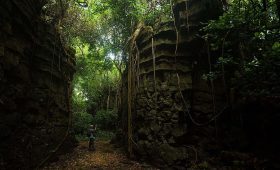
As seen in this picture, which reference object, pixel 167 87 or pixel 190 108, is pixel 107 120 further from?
pixel 190 108

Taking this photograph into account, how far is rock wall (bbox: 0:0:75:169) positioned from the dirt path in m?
0.66

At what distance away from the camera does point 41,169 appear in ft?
22.0

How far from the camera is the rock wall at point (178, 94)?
747cm

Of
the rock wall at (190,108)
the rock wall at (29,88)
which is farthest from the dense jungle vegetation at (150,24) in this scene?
the rock wall at (29,88)

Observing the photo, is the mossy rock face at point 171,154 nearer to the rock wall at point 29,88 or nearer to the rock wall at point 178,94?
the rock wall at point 178,94

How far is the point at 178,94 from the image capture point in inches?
312

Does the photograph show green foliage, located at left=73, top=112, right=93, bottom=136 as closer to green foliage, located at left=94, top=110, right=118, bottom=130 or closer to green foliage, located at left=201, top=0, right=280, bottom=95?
green foliage, located at left=94, top=110, right=118, bottom=130

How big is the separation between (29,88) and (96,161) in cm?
332

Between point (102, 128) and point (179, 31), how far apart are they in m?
10.5

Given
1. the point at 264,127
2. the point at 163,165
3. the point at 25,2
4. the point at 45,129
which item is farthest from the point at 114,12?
the point at 264,127

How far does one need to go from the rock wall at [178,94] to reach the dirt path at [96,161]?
0.65 metres

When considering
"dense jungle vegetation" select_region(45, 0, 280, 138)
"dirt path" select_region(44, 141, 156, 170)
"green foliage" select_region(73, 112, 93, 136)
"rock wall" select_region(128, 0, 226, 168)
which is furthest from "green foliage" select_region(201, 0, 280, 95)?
"green foliage" select_region(73, 112, 93, 136)

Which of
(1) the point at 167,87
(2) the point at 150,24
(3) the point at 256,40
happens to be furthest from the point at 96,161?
(3) the point at 256,40

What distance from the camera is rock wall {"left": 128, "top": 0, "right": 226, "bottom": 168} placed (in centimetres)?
747
